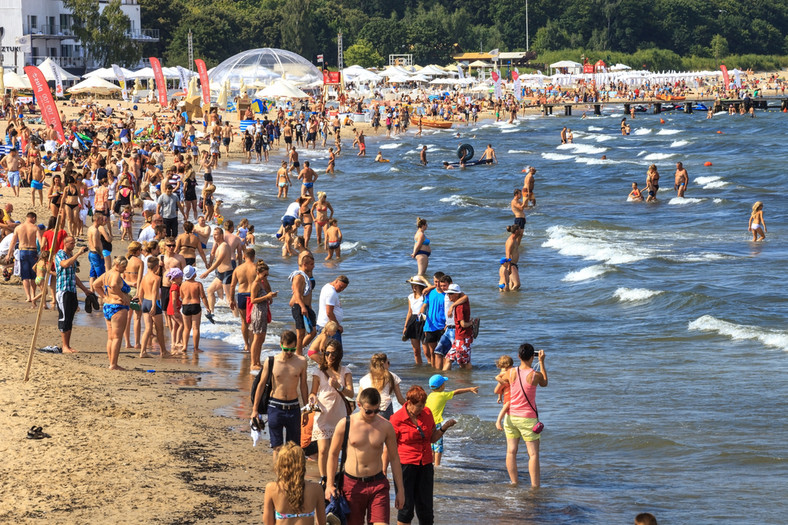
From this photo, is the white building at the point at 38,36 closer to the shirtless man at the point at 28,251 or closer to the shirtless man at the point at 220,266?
the shirtless man at the point at 28,251

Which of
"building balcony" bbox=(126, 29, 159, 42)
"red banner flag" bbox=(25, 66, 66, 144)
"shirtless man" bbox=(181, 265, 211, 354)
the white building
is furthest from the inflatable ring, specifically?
"building balcony" bbox=(126, 29, 159, 42)

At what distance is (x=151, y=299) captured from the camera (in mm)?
12203

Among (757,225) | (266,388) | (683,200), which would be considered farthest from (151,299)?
(683,200)

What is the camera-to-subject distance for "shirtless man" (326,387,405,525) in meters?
6.51

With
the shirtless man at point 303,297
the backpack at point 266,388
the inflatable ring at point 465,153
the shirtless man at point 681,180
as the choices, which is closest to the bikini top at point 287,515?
the backpack at point 266,388

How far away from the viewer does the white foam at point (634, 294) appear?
17.8 metres

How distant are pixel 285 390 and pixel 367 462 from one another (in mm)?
1560

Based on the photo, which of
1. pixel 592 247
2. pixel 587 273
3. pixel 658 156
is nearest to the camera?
pixel 587 273

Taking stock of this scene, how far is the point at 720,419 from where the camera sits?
1102 centimetres

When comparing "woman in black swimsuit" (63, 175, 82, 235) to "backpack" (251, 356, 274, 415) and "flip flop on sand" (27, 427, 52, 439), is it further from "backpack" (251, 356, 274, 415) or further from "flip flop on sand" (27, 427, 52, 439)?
"backpack" (251, 356, 274, 415)

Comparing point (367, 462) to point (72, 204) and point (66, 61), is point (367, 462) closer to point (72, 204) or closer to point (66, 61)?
point (72, 204)

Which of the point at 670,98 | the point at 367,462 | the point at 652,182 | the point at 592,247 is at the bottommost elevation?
the point at 592,247

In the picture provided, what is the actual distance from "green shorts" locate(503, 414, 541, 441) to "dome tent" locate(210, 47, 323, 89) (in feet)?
193

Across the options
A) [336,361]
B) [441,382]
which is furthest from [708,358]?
[336,361]
